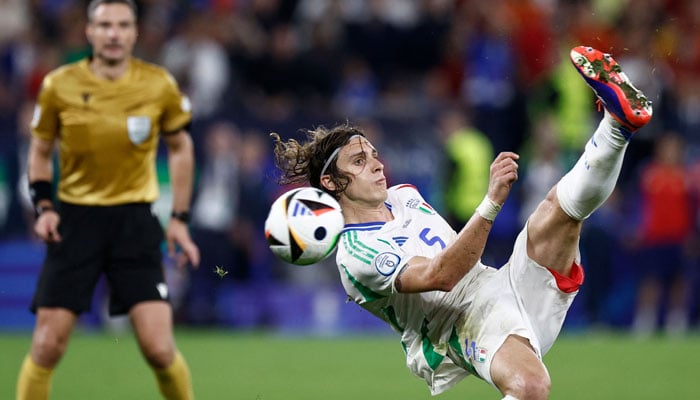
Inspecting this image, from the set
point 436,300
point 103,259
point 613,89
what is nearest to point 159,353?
point 103,259

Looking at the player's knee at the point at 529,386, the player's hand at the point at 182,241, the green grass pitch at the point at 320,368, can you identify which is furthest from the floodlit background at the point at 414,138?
the player's knee at the point at 529,386

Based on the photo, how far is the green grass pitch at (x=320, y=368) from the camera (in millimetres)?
9578

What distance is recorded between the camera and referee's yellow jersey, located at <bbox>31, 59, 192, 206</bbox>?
7.29 meters

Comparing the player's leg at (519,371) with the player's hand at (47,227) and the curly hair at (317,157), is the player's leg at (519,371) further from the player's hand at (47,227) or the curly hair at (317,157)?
the player's hand at (47,227)

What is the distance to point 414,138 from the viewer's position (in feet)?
46.6

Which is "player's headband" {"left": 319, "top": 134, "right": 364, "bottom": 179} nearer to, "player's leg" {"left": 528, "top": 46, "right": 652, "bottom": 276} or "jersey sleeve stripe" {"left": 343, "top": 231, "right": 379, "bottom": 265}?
"jersey sleeve stripe" {"left": 343, "top": 231, "right": 379, "bottom": 265}

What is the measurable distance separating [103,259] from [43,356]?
72cm

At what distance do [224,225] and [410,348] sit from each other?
24.1 feet

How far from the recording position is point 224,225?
13.7 meters

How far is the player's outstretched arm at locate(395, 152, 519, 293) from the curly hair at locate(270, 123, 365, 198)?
0.91m

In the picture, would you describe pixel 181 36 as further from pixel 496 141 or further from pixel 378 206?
pixel 378 206

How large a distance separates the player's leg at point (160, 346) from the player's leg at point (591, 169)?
7.03ft

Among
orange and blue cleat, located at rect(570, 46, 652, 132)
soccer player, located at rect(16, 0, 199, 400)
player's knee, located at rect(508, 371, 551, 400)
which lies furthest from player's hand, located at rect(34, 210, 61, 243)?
orange and blue cleat, located at rect(570, 46, 652, 132)

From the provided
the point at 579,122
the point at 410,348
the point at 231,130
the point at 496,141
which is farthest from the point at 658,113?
the point at 410,348
